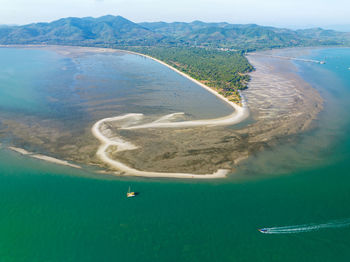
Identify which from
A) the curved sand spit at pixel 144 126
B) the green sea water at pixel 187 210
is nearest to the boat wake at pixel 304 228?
the green sea water at pixel 187 210

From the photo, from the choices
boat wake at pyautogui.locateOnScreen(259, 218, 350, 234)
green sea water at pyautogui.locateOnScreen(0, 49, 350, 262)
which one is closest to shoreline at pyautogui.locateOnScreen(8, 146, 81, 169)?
green sea water at pyautogui.locateOnScreen(0, 49, 350, 262)

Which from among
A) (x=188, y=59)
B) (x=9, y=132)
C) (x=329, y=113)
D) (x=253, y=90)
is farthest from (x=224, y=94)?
(x=188, y=59)

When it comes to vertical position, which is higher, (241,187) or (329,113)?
(329,113)

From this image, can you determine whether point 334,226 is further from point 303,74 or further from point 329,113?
point 303,74

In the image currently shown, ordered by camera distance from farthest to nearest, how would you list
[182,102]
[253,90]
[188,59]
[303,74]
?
[188,59] → [303,74] → [253,90] → [182,102]

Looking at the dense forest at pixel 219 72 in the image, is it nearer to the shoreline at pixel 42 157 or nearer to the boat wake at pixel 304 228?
the boat wake at pixel 304 228

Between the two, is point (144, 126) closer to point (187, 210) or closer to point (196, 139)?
point (196, 139)
